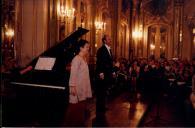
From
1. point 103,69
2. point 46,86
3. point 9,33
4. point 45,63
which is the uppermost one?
point 9,33

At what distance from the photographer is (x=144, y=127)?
22.2 ft

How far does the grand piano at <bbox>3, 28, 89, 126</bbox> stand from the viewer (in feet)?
18.8

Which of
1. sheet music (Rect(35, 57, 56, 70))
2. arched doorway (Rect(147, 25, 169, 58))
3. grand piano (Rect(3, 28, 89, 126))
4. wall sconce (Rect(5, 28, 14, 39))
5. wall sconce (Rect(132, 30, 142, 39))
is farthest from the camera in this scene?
wall sconce (Rect(132, 30, 142, 39))

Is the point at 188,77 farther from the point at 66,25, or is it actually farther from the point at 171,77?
the point at 66,25

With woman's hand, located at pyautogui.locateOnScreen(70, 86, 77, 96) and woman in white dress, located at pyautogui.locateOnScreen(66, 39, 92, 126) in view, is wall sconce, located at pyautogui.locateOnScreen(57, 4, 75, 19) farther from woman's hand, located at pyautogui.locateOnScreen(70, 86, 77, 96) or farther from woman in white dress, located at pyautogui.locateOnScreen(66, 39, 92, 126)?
woman's hand, located at pyautogui.locateOnScreen(70, 86, 77, 96)

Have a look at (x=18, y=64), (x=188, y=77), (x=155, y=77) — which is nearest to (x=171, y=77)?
(x=188, y=77)

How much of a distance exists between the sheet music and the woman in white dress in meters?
1.17

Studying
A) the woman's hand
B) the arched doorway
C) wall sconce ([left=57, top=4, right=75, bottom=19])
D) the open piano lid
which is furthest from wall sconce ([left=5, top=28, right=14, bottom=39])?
the arched doorway

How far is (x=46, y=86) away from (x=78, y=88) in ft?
3.21

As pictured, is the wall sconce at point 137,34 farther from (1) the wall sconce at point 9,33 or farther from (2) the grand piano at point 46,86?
(2) the grand piano at point 46,86

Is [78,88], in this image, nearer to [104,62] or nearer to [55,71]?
[55,71]

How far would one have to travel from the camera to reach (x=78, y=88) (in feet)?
16.9

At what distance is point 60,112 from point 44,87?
1.82 ft

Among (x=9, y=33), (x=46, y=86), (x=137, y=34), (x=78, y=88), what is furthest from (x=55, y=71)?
(x=137, y=34)
